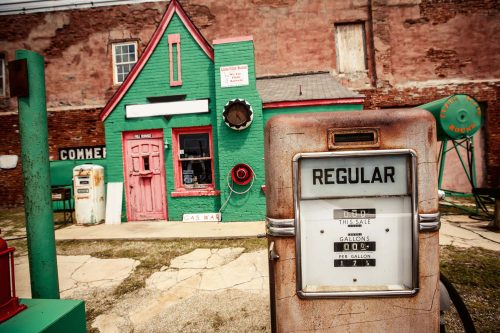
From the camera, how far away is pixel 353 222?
5.08 feet

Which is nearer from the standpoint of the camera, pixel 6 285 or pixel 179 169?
pixel 6 285

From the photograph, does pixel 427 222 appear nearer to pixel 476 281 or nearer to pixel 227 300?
pixel 227 300

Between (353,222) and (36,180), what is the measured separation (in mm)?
1971

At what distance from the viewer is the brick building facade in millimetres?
10234

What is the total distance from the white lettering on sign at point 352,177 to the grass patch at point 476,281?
1863 mm

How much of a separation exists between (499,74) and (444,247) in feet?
32.6

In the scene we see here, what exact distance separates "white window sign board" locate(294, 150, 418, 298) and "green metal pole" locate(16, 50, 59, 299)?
1596 mm

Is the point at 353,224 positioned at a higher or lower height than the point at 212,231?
higher

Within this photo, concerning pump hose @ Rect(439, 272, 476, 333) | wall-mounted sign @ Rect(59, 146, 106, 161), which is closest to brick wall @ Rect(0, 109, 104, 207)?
wall-mounted sign @ Rect(59, 146, 106, 161)

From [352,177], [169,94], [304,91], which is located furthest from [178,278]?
[304,91]

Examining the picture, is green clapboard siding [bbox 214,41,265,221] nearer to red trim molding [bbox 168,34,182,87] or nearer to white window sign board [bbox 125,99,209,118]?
white window sign board [bbox 125,99,209,118]

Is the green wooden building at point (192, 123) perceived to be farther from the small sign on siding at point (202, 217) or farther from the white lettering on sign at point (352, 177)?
the white lettering on sign at point (352, 177)

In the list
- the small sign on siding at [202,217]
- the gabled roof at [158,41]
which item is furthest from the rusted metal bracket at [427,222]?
the gabled roof at [158,41]

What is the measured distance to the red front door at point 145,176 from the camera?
23.8 ft
